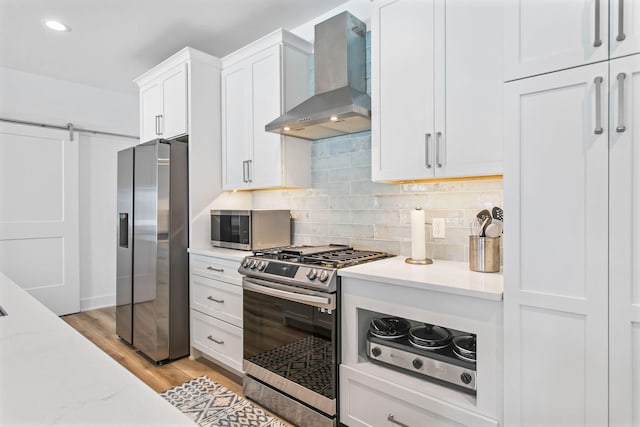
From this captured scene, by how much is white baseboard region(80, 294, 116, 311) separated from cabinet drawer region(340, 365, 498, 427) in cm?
378

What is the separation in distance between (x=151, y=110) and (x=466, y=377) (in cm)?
330

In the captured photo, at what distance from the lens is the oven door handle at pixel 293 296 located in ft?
6.20

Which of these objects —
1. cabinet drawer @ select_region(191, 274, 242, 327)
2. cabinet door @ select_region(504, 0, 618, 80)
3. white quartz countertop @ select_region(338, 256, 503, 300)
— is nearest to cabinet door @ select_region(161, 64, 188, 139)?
cabinet drawer @ select_region(191, 274, 242, 327)

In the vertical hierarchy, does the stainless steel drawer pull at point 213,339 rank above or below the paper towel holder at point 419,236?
below

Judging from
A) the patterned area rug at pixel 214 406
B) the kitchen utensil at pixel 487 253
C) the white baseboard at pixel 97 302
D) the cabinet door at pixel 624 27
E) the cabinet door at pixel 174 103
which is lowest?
the patterned area rug at pixel 214 406

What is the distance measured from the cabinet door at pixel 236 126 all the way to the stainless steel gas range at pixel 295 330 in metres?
0.89

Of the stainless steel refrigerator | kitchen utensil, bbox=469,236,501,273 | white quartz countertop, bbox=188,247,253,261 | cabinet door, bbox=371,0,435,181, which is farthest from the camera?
the stainless steel refrigerator

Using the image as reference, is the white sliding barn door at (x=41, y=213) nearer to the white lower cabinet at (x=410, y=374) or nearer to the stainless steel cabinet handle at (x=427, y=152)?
the white lower cabinet at (x=410, y=374)

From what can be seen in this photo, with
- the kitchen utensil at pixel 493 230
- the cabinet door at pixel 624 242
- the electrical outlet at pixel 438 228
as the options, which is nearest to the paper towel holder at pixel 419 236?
the electrical outlet at pixel 438 228

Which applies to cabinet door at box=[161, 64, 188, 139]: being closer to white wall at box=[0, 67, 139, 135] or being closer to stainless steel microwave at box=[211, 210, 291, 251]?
stainless steel microwave at box=[211, 210, 291, 251]

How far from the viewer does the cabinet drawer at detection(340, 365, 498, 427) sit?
60.9 inches

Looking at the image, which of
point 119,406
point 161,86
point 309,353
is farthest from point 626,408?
point 161,86

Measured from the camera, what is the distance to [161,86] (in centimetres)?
325

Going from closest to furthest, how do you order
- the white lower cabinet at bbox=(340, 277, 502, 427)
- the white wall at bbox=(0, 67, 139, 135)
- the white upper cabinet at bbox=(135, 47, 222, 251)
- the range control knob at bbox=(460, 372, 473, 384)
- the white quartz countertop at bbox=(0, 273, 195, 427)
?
the white quartz countertop at bbox=(0, 273, 195, 427)
the white lower cabinet at bbox=(340, 277, 502, 427)
the range control knob at bbox=(460, 372, 473, 384)
the white upper cabinet at bbox=(135, 47, 222, 251)
the white wall at bbox=(0, 67, 139, 135)
